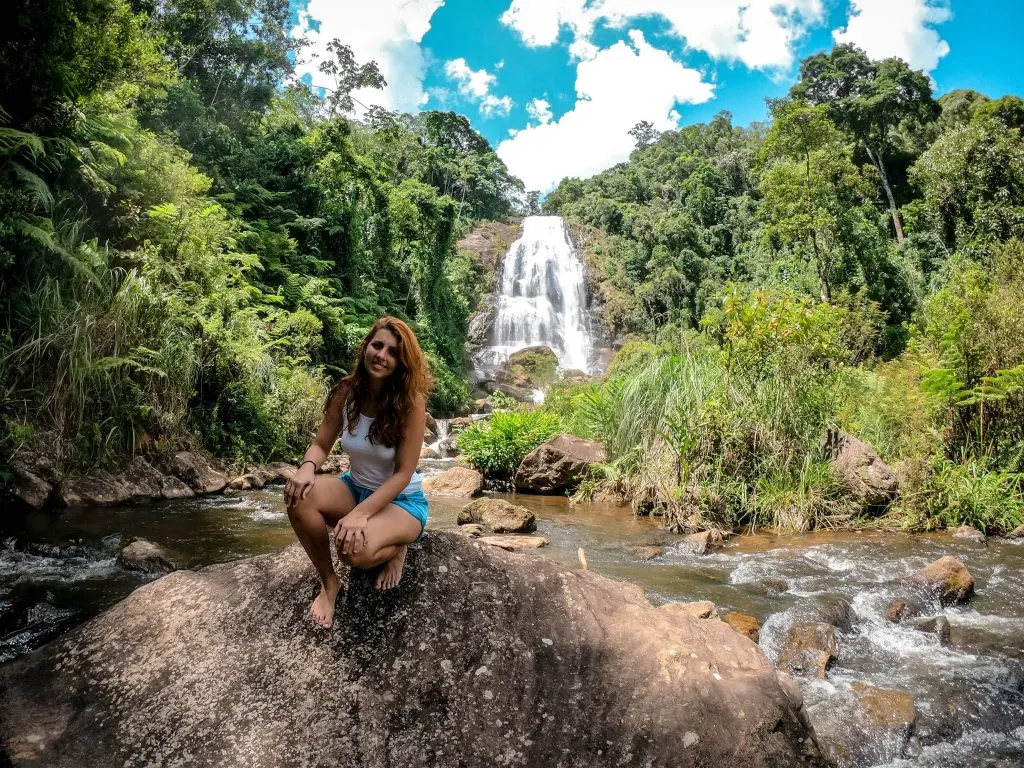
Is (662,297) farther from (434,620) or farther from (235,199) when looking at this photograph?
(434,620)

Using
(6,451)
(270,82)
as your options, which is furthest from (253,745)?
(270,82)

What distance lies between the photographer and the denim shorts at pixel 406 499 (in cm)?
252

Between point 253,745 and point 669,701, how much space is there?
1412 mm

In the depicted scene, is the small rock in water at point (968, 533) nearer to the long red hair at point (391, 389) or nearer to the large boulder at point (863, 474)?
the large boulder at point (863, 474)

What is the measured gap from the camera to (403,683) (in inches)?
86.7

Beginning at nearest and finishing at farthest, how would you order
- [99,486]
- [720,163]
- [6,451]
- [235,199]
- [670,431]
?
[6,451] < [99,486] < [670,431] < [235,199] < [720,163]

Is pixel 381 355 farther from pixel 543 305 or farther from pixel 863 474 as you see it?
pixel 543 305

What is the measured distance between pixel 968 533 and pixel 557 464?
5.17m

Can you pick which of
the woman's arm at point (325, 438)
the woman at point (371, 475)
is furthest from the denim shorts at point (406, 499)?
the woman's arm at point (325, 438)

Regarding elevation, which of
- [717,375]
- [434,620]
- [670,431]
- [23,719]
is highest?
[717,375]

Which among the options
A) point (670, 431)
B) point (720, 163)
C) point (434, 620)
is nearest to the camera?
point (434, 620)

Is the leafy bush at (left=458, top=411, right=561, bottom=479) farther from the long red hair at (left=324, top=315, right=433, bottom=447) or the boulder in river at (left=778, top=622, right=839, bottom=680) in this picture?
the long red hair at (left=324, top=315, right=433, bottom=447)

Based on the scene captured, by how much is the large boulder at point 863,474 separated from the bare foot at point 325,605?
6747mm

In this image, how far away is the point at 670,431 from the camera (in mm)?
7887
